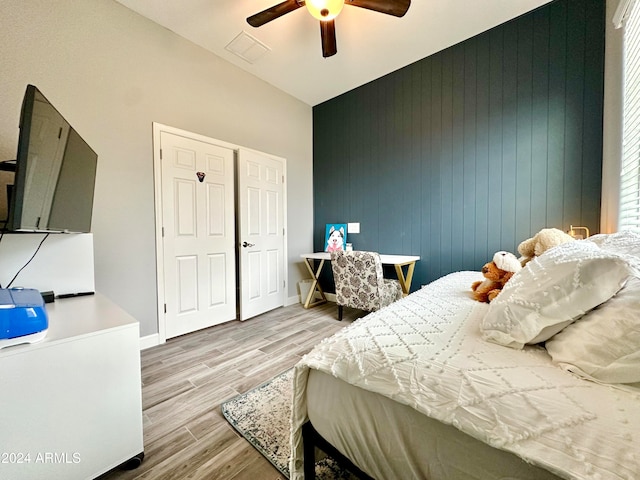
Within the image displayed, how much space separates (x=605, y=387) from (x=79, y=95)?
323 cm

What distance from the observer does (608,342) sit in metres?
0.64

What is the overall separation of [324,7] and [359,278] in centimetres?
227

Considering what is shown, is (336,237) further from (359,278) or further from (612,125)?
(612,125)

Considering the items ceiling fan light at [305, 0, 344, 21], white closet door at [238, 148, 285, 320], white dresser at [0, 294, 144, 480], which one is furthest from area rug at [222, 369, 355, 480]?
ceiling fan light at [305, 0, 344, 21]

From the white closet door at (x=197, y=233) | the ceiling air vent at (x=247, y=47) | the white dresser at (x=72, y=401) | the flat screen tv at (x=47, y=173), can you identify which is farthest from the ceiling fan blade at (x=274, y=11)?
the white dresser at (x=72, y=401)

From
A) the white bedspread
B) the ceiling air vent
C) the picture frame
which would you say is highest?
the ceiling air vent

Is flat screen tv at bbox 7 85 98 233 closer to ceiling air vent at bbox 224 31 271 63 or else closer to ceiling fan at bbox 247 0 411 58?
ceiling fan at bbox 247 0 411 58

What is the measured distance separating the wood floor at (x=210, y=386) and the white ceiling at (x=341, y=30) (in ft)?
9.73

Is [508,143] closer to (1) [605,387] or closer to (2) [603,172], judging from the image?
(2) [603,172]

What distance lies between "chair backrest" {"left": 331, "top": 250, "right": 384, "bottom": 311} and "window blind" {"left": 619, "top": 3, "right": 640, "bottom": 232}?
5.44 feet

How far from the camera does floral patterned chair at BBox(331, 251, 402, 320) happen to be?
8.29 feet

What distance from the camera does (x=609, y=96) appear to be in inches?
73.7

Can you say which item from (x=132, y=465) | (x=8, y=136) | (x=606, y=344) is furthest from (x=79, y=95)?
(x=606, y=344)

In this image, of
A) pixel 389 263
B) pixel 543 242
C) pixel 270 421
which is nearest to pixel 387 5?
pixel 543 242
